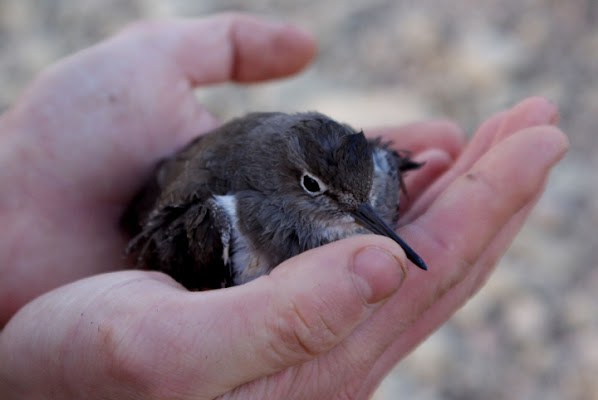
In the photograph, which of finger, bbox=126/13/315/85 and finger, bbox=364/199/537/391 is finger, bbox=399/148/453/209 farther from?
finger, bbox=126/13/315/85

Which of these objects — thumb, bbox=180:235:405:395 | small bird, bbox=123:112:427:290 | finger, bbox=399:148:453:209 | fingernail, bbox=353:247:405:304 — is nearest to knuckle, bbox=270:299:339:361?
thumb, bbox=180:235:405:395

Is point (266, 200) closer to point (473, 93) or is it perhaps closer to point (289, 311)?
point (289, 311)

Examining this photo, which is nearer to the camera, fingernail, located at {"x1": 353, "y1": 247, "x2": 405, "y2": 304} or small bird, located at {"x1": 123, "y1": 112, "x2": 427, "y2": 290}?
fingernail, located at {"x1": 353, "y1": 247, "x2": 405, "y2": 304}

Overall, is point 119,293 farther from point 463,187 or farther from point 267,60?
point 267,60

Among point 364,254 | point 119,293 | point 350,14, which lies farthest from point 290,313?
point 350,14

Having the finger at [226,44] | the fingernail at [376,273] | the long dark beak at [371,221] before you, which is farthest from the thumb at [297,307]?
the finger at [226,44]

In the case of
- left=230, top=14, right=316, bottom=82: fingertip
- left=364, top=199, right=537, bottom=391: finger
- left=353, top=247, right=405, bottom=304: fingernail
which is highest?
left=230, top=14, right=316, bottom=82: fingertip

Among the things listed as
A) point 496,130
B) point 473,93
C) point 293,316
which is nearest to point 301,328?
point 293,316
